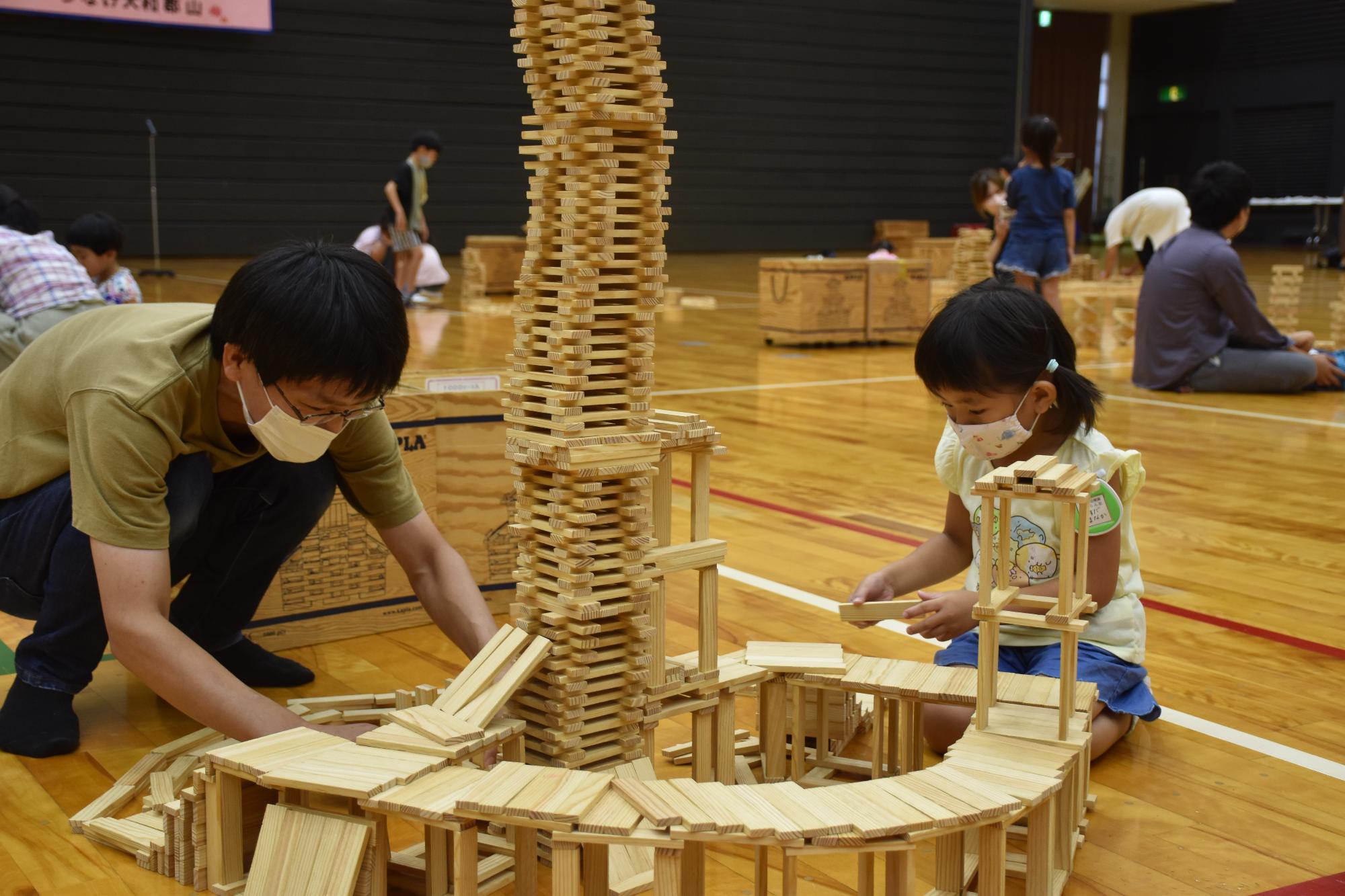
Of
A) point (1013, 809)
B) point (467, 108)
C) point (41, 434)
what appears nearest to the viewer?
point (1013, 809)

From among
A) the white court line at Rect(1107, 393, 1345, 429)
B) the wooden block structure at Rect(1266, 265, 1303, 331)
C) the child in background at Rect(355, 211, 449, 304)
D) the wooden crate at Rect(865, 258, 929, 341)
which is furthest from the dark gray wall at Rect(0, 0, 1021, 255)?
the white court line at Rect(1107, 393, 1345, 429)

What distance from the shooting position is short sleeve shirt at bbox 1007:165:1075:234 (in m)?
8.26

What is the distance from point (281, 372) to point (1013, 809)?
121 centimetres

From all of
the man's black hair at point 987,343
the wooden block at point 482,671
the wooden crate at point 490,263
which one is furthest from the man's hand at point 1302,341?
the wooden crate at point 490,263

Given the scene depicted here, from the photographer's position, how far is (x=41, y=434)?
242cm

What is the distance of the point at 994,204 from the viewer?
33.1 feet

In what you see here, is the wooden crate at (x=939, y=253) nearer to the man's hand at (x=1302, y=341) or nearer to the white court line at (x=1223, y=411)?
the man's hand at (x=1302, y=341)

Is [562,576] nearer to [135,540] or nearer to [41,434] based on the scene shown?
[135,540]

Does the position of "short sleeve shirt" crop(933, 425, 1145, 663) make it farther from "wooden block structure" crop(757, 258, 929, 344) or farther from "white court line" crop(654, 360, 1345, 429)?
"wooden block structure" crop(757, 258, 929, 344)

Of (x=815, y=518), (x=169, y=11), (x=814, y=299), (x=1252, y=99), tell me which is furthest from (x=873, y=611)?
(x=1252, y=99)

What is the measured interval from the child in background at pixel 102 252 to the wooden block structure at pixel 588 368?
444 cm

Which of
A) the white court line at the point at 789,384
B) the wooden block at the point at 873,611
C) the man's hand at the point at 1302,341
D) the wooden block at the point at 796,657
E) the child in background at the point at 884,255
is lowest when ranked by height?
the white court line at the point at 789,384

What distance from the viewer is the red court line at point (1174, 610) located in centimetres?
298

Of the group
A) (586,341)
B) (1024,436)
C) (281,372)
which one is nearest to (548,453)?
(586,341)
